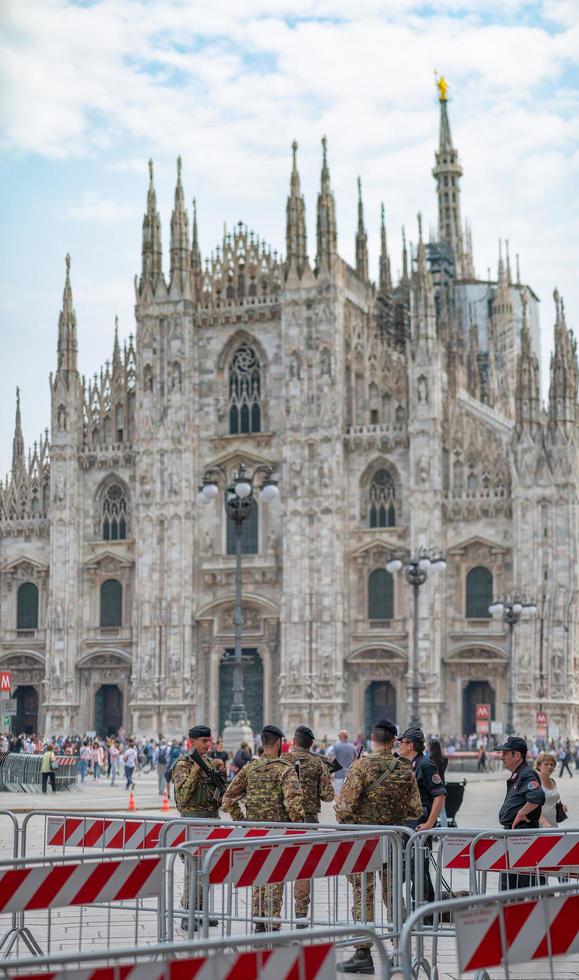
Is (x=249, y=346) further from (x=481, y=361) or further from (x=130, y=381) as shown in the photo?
(x=481, y=361)

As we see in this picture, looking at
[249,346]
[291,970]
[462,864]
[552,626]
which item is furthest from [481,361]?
[291,970]

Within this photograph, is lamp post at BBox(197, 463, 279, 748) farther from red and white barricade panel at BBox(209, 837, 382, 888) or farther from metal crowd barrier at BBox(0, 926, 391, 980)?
metal crowd barrier at BBox(0, 926, 391, 980)

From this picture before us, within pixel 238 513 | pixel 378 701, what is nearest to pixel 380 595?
pixel 378 701

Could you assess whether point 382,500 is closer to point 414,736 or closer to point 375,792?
point 414,736

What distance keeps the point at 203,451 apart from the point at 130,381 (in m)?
4.25

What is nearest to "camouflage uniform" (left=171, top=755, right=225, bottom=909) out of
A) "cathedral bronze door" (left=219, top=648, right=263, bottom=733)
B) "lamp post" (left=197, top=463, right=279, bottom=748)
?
"lamp post" (left=197, top=463, right=279, bottom=748)

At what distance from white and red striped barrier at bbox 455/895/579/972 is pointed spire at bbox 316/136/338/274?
158ft

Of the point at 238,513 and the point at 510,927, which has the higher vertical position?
the point at 238,513

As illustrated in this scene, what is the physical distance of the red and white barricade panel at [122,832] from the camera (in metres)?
11.8

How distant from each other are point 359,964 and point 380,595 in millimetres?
42827

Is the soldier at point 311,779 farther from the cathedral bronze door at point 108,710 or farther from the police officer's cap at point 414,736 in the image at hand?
the cathedral bronze door at point 108,710

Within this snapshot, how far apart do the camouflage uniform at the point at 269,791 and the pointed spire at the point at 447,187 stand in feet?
229

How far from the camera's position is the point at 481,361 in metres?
72.6

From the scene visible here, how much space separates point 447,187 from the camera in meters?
81.8
